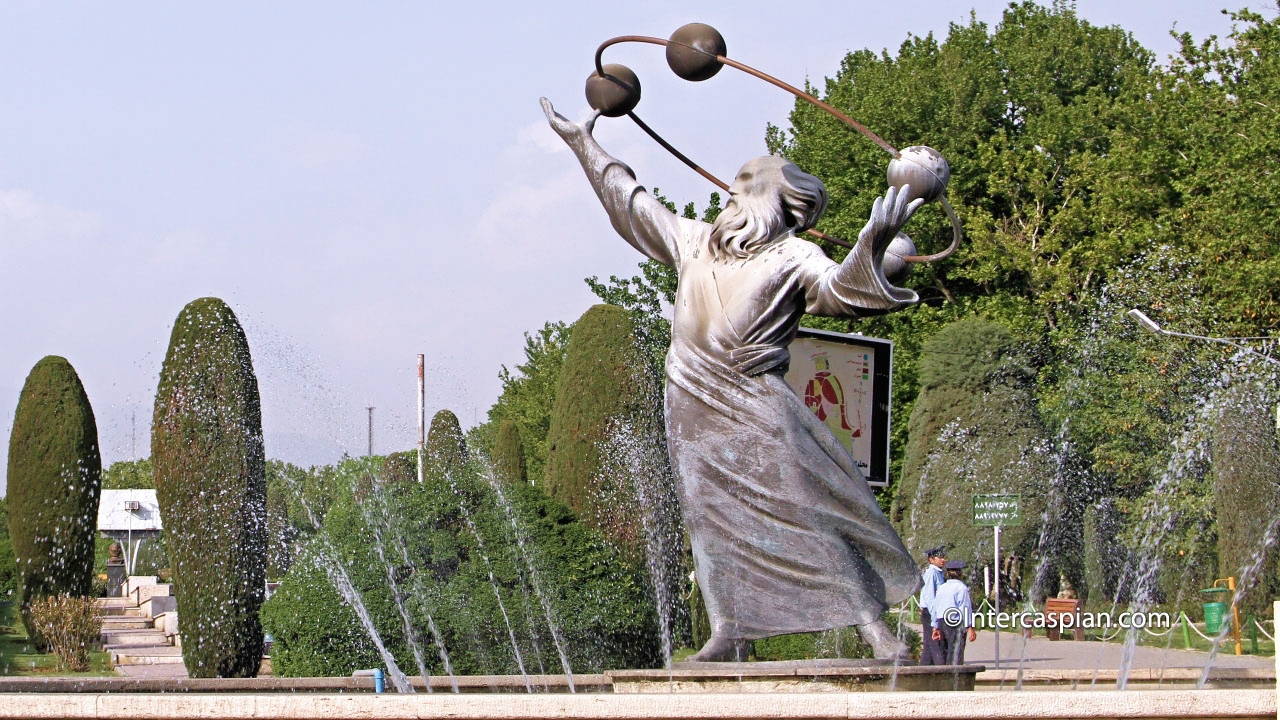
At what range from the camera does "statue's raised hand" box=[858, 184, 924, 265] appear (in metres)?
5.87

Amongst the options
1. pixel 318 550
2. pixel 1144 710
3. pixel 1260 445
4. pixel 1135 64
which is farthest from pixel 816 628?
pixel 1135 64

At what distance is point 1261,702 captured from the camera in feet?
15.8

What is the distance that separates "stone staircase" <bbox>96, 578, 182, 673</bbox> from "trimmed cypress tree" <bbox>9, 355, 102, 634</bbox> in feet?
2.93

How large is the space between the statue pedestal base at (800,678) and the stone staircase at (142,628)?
560 inches

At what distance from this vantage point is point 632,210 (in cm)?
704

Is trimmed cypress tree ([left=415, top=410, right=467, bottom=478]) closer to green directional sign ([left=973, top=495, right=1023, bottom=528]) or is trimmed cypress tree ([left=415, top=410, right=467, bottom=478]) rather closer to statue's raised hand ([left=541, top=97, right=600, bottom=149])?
green directional sign ([left=973, top=495, right=1023, bottom=528])

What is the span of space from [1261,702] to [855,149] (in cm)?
2597

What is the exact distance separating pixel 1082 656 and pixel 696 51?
43.6 ft

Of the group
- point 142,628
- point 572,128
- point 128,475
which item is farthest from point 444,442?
point 128,475

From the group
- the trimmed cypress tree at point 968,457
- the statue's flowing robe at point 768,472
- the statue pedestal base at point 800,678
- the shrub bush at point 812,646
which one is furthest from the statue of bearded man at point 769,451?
the trimmed cypress tree at point 968,457

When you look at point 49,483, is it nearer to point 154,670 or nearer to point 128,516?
point 154,670

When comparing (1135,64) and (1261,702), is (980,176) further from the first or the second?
(1261,702)

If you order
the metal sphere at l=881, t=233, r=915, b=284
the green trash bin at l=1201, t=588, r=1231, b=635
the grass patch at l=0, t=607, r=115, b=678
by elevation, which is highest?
the metal sphere at l=881, t=233, r=915, b=284

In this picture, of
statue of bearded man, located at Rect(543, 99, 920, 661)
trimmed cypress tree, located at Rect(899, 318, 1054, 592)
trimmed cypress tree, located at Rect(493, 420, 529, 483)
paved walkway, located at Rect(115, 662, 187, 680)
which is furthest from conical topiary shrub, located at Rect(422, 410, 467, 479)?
statue of bearded man, located at Rect(543, 99, 920, 661)
